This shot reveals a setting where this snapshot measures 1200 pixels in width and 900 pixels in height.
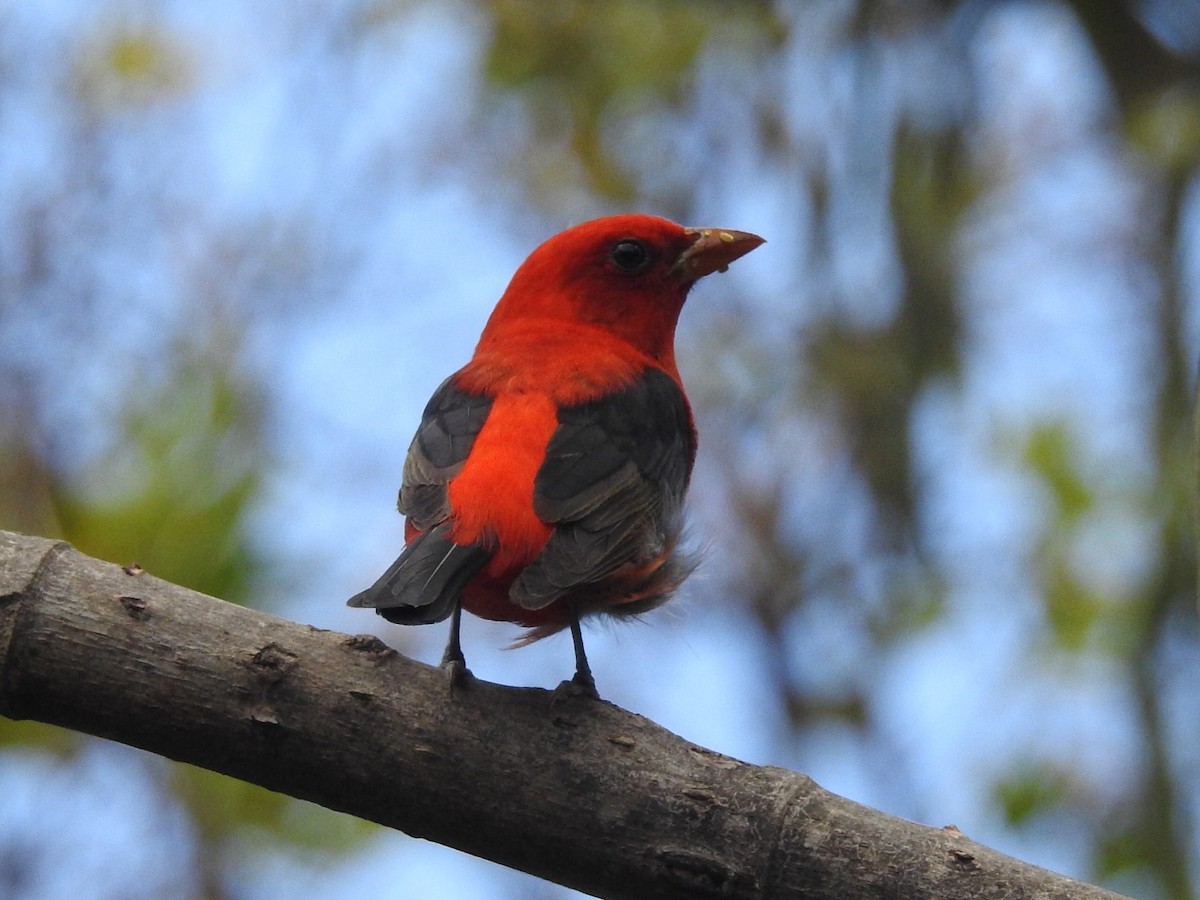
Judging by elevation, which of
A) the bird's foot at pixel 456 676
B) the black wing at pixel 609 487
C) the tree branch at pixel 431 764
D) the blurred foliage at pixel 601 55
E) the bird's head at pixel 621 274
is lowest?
the tree branch at pixel 431 764

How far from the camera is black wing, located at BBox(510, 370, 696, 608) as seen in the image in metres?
3.20

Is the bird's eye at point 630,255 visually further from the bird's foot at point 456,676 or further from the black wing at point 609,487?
the bird's foot at point 456,676

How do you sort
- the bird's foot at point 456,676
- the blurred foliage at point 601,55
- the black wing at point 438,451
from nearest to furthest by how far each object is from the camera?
the bird's foot at point 456,676 < the black wing at point 438,451 < the blurred foliage at point 601,55

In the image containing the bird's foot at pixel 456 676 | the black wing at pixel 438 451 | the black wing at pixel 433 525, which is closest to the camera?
the bird's foot at pixel 456 676

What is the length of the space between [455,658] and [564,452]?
73 centimetres

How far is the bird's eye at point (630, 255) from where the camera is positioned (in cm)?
467

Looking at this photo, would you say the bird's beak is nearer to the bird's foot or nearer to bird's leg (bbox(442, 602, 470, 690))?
bird's leg (bbox(442, 602, 470, 690))

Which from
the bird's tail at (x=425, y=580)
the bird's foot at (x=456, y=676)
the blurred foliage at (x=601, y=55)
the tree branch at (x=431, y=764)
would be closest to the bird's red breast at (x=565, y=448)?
the bird's tail at (x=425, y=580)

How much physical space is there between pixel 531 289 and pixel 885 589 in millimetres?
Result: 4001

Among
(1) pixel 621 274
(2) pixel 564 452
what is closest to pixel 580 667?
(2) pixel 564 452

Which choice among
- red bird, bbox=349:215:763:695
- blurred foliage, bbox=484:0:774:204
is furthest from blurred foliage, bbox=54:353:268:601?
blurred foliage, bbox=484:0:774:204

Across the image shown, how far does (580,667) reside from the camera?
3.18 metres

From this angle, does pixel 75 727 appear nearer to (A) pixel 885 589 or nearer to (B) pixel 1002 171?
(A) pixel 885 589

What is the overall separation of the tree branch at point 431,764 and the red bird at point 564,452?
0.20 m
